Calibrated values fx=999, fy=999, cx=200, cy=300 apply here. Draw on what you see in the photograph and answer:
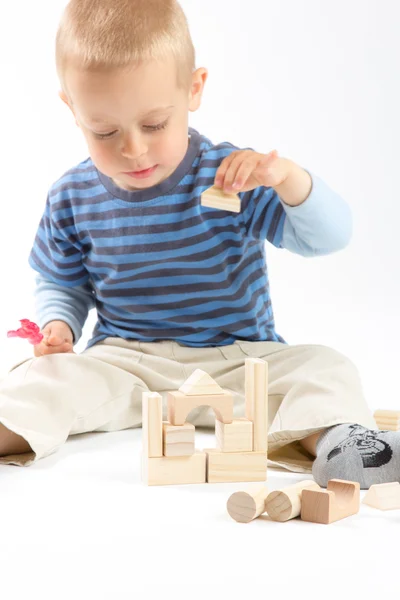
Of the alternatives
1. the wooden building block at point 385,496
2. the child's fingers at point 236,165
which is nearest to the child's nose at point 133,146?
the child's fingers at point 236,165

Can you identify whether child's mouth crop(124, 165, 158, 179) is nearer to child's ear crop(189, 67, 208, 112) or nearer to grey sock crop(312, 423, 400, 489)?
child's ear crop(189, 67, 208, 112)

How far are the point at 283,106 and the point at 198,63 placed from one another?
0.21 metres

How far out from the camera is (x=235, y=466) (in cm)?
115

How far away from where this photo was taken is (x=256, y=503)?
984 mm

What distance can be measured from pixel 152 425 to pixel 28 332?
0.36 metres

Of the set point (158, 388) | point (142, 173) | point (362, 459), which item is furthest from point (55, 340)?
point (362, 459)

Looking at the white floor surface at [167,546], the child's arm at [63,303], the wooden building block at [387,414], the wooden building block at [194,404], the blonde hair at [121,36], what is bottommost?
the white floor surface at [167,546]

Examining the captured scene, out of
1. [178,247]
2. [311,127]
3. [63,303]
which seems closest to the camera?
[178,247]

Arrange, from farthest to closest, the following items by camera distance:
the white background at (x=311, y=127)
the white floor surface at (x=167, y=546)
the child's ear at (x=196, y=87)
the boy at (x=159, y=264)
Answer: the white background at (x=311, y=127), the child's ear at (x=196, y=87), the boy at (x=159, y=264), the white floor surface at (x=167, y=546)

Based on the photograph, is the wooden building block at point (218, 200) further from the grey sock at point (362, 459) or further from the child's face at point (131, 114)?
the grey sock at point (362, 459)

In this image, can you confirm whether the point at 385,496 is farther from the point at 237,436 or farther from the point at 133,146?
the point at 133,146

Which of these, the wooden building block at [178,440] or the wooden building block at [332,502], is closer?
the wooden building block at [332,502]

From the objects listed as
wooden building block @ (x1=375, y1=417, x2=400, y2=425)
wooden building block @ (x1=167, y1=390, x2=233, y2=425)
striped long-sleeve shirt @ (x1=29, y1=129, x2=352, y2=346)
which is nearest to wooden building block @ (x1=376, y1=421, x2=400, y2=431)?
wooden building block @ (x1=375, y1=417, x2=400, y2=425)

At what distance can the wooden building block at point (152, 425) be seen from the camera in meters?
1.11
